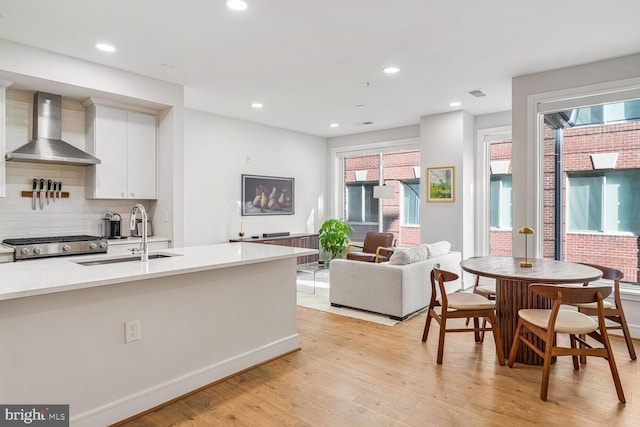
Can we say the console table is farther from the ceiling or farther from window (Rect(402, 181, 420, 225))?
the ceiling

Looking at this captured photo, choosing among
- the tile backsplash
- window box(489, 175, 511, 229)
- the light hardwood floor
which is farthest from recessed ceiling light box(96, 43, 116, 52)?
window box(489, 175, 511, 229)

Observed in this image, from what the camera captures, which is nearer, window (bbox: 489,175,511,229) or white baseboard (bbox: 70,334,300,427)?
white baseboard (bbox: 70,334,300,427)

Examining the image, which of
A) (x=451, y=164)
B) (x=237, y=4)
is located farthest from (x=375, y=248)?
(x=237, y=4)

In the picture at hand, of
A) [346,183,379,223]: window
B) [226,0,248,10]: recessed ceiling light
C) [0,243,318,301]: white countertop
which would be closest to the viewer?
[0,243,318,301]: white countertop

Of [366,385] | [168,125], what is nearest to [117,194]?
[168,125]

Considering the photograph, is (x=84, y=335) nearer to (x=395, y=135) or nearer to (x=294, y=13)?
(x=294, y=13)

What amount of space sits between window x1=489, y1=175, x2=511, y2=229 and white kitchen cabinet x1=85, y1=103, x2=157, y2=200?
507 centimetres

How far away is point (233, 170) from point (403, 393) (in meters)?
4.73

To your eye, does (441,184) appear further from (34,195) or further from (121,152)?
(34,195)

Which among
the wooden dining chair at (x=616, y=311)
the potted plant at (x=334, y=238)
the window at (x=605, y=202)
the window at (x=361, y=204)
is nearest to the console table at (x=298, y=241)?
the potted plant at (x=334, y=238)

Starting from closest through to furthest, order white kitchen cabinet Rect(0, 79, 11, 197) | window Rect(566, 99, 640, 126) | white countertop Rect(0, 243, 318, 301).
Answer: white countertop Rect(0, 243, 318, 301), white kitchen cabinet Rect(0, 79, 11, 197), window Rect(566, 99, 640, 126)

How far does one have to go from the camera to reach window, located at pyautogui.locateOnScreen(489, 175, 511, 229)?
5.95m

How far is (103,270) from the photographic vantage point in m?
2.25

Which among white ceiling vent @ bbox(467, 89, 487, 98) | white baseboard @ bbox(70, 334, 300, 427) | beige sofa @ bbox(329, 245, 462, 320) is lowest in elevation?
white baseboard @ bbox(70, 334, 300, 427)
